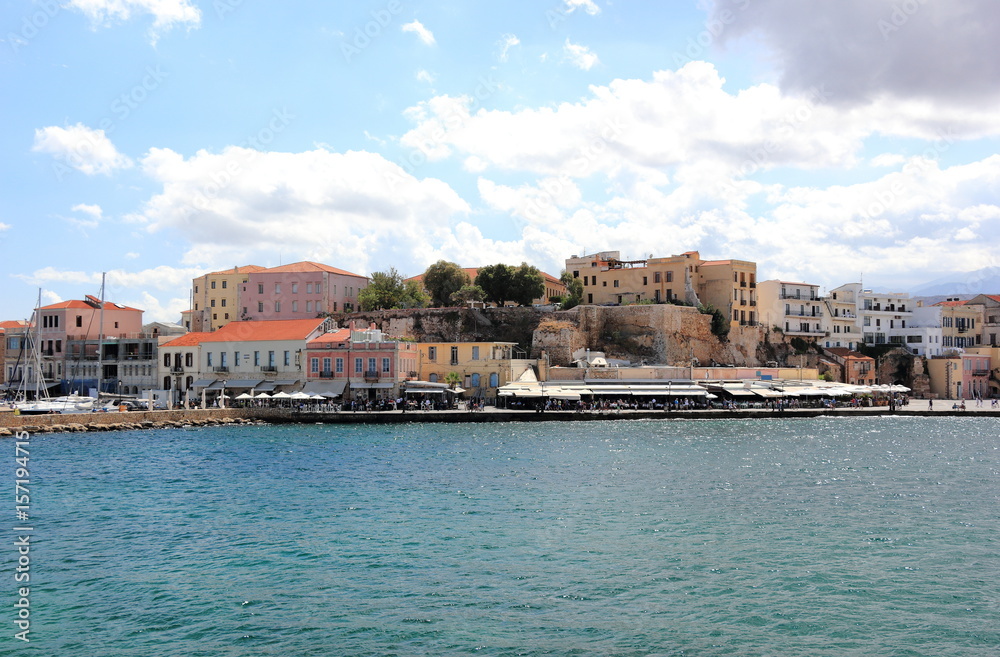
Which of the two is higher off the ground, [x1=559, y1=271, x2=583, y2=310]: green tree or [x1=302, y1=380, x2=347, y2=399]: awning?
[x1=559, y1=271, x2=583, y2=310]: green tree

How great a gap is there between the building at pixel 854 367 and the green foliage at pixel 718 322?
10.0 meters

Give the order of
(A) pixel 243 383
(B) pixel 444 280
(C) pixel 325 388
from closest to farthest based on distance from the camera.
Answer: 1. (C) pixel 325 388
2. (A) pixel 243 383
3. (B) pixel 444 280

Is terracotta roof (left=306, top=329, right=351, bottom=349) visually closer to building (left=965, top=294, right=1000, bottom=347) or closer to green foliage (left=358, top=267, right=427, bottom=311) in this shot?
green foliage (left=358, top=267, right=427, bottom=311)

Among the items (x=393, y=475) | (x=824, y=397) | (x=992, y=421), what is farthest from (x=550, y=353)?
(x=393, y=475)

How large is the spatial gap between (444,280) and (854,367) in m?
34.7

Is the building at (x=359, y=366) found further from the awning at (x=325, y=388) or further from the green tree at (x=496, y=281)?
the green tree at (x=496, y=281)

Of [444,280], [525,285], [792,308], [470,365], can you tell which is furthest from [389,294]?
[792,308]

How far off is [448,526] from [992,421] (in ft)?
149

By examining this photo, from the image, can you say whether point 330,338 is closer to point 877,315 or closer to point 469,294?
point 469,294

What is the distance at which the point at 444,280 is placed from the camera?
Answer: 7331 cm

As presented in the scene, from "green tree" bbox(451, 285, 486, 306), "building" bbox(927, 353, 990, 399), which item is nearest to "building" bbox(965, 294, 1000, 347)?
"building" bbox(927, 353, 990, 399)

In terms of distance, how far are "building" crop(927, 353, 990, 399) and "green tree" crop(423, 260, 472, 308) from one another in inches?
1557

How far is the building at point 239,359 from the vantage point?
5503cm

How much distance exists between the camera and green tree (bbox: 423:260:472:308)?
72938mm
